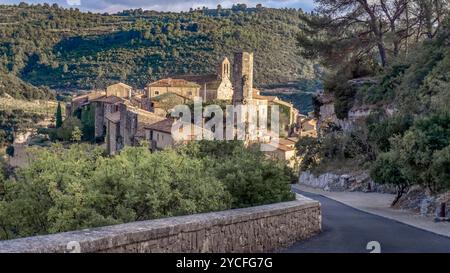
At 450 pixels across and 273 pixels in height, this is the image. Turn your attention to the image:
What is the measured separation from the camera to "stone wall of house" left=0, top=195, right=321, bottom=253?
21.1ft

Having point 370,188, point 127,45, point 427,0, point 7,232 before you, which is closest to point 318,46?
point 427,0

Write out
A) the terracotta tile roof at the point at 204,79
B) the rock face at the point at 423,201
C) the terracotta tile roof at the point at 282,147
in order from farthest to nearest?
the terracotta tile roof at the point at 204,79 < the terracotta tile roof at the point at 282,147 < the rock face at the point at 423,201

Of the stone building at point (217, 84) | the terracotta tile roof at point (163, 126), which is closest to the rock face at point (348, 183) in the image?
the terracotta tile roof at point (163, 126)

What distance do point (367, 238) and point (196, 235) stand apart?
7.16 metres

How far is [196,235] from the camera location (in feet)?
28.5

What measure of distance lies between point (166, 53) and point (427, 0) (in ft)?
283

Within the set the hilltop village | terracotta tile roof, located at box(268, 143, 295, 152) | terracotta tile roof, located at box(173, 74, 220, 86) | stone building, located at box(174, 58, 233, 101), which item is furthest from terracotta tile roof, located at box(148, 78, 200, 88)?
terracotta tile roof, located at box(268, 143, 295, 152)

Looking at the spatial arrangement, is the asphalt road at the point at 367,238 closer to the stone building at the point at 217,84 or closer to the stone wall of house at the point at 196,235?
the stone wall of house at the point at 196,235

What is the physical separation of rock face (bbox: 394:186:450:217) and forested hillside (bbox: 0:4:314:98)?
91.8m

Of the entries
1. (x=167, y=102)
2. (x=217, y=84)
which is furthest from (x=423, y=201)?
(x=217, y=84)

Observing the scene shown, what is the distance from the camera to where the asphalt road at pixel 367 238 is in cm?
1285

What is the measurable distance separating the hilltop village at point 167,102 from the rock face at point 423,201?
28.9 meters

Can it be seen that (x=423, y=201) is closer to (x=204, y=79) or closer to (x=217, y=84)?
(x=217, y=84)
